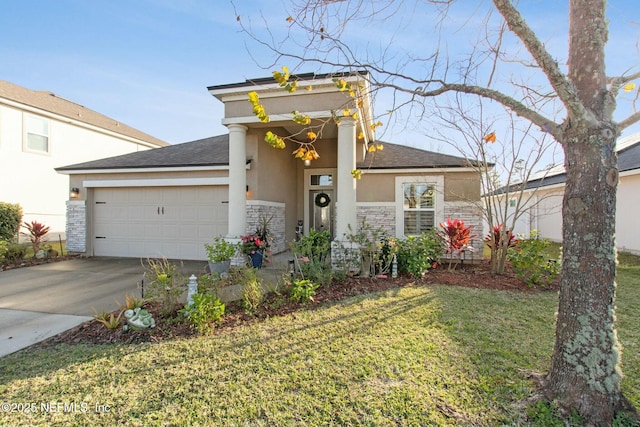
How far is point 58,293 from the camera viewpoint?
6.09 metres

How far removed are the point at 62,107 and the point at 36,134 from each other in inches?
97.0

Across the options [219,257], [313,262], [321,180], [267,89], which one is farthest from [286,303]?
[321,180]

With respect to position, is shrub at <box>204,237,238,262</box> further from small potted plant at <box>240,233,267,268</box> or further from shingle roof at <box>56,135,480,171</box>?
shingle roof at <box>56,135,480,171</box>

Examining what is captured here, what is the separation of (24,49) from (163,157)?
5.76 metres

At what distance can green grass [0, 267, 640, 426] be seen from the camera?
8.24 feet

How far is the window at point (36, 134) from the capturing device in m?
13.3

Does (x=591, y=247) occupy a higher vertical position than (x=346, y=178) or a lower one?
lower

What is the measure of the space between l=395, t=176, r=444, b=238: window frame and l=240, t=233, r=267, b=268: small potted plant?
415cm

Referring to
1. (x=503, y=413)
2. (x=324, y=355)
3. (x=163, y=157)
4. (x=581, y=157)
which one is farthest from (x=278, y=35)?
(x=163, y=157)

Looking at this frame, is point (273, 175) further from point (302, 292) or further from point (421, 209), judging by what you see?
point (302, 292)

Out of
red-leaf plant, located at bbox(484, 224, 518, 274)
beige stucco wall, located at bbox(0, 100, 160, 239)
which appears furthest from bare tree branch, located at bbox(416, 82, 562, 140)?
beige stucco wall, located at bbox(0, 100, 160, 239)

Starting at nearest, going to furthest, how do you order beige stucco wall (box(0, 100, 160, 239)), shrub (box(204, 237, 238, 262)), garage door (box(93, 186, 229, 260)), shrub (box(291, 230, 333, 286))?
shrub (box(291, 230, 333, 286)), shrub (box(204, 237, 238, 262)), garage door (box(93, 186, 229, 260)), beige stucco wall (box(0, 100, 160, 239))

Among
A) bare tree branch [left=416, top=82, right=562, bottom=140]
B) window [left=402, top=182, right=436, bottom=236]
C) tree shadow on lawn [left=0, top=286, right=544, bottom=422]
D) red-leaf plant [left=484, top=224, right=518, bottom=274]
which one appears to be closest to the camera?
bare tree branch [left=416, top=82, right=562, bottom=140]

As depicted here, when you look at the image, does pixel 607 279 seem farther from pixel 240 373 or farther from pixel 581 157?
pixel 240 373
